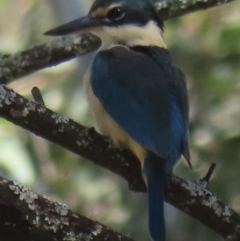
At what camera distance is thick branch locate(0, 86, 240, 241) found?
231 centimetres

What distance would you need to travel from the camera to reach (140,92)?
2838 mm

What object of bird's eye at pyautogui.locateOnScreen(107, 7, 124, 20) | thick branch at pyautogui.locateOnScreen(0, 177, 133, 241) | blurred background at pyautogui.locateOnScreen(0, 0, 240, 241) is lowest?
thick branch at pyautogui.locateOnScreen(0, 177, 133, 241)

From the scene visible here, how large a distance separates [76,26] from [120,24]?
20cm

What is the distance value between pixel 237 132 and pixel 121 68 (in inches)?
24.6

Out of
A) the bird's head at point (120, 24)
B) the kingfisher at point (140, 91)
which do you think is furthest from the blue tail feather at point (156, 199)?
the bird's head at point (120, 24)

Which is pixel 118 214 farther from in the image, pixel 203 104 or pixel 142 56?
pixel 142 56

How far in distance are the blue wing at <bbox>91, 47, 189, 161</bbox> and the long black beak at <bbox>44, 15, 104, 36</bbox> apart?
13 cm

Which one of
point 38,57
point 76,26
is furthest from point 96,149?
point 76,26

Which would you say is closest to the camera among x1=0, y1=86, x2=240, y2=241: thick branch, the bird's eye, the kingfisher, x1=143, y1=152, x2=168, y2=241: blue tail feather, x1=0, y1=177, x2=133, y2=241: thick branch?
x1=0, y1=177, x2=133, y2=241: thick branch

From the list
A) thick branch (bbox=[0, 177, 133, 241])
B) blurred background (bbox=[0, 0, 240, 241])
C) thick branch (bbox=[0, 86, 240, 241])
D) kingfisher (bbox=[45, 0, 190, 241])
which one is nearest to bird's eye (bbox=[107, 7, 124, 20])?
kingfisher (bbox=[45, 0, 190, 241])

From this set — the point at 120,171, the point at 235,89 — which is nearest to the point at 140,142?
the point at 120,171

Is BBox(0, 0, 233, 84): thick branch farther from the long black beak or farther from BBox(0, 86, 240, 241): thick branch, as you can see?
BBox(0, 86, 240, 241): thick branch

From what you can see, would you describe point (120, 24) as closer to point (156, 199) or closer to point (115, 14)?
point (115, 14)

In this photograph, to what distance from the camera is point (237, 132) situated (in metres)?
3.25
